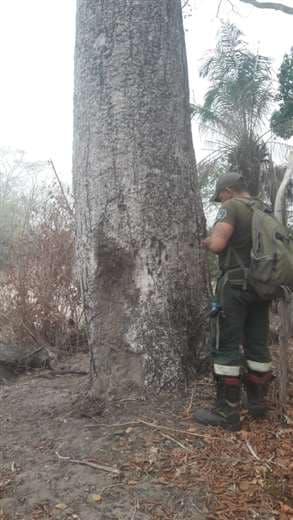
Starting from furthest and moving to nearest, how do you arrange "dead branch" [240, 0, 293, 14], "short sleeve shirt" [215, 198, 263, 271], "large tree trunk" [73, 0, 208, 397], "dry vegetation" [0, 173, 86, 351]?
"dead branch" [240, 0, 293, 14] → "dry vegetation" [0, 173, 86, 351] → "large tree trunk" [73, 0, 208, 397] → "short sleeve shirt" [215, 198, 263, 271]

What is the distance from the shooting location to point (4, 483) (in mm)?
2816

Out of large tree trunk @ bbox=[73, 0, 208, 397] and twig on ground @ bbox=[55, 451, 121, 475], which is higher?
large tree trunk @ bbox=[73, 0, 208, 397]

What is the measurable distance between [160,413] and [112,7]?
2.97 m

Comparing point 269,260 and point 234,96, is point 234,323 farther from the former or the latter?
point 234,96

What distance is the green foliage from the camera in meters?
16.1

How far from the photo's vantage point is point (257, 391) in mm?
3443

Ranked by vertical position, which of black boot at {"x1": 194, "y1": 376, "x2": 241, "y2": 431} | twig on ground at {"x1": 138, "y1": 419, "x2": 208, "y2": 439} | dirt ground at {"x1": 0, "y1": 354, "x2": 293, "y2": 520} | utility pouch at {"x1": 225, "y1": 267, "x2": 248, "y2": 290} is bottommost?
dirt ground at {"x1": 0, "y1": 354, "x2": 293, "y2": 520}

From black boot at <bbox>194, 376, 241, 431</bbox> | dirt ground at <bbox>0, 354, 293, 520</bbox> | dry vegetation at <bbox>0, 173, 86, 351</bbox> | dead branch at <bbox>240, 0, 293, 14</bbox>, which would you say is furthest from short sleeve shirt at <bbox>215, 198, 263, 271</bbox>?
dead branch at <bbox>240, 0, 293, 14</bbox>

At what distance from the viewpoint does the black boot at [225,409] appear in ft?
10.6

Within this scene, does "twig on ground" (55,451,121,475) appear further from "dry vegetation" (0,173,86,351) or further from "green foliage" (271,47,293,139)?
"green foliage" (271,47,293,139)

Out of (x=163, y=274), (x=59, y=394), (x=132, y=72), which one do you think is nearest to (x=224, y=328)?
(x=163, y=274)

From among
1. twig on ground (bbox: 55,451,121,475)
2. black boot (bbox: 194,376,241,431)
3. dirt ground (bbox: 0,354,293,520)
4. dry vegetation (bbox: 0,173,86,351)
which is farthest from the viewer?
dry vegetation (bbox: 0,173,86,351)

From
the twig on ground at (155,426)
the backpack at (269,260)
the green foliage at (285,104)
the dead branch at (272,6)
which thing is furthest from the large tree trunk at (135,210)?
the green foliage at (285,104)

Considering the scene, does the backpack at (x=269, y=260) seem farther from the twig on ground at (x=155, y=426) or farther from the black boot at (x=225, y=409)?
the twig on ground at (x=155, y=426)
